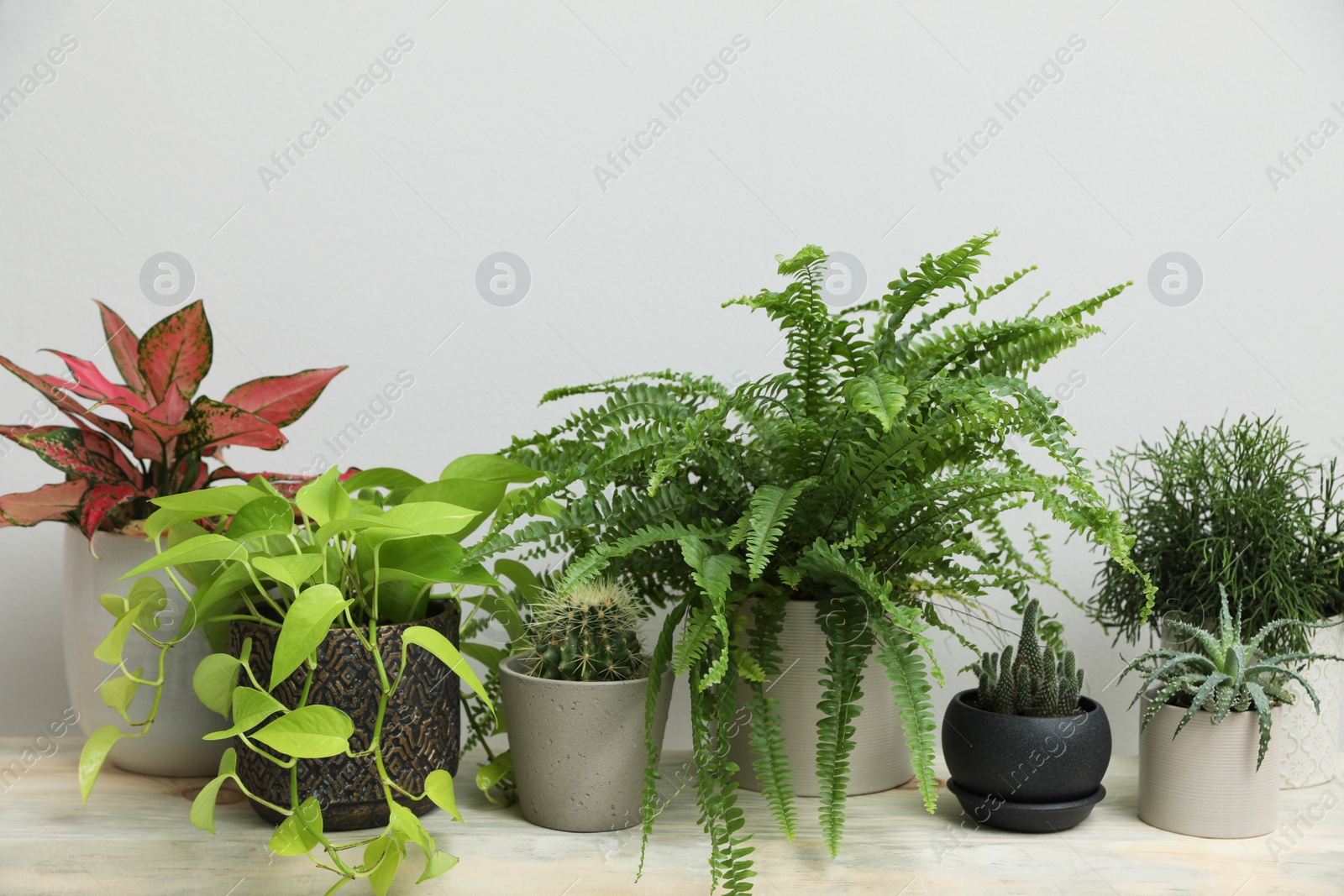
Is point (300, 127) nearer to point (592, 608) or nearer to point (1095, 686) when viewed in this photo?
point (592, 608)

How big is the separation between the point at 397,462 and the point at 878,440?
713 millimetres

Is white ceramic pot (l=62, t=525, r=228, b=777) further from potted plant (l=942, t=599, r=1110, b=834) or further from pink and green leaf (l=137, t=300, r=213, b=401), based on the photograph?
potted plant (l=942, t=599, r=1110, b=834)

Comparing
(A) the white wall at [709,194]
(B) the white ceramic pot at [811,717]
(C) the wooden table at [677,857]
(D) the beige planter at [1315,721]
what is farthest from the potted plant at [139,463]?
(D) the beige planter at [1315,721]

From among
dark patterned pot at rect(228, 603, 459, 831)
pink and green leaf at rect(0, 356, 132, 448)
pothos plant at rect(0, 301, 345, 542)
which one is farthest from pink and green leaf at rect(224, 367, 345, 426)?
dark patterned pot at rect(228, 603, 459, 831)

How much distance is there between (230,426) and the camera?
97 cm

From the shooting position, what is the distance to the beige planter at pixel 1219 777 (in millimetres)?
912

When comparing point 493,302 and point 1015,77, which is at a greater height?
point 1015,77

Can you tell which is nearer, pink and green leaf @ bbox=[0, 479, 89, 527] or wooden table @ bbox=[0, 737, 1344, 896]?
wooden table @ bbox=[0, 737, 1344, 896]

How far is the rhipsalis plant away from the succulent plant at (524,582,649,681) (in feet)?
1.67

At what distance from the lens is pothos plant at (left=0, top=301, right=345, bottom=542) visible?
964 millimetres

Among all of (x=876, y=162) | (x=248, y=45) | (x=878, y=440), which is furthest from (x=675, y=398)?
(x=248, y=45)

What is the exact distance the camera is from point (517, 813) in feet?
3.21

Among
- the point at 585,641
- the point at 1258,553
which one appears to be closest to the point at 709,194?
the point at 585,641

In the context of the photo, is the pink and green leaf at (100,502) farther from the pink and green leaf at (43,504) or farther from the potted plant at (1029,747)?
the potted plant at (1029,747)
